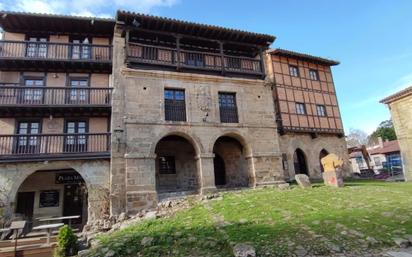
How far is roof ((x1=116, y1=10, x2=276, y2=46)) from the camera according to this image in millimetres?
13453

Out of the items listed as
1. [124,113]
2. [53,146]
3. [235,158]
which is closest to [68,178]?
[53,146]

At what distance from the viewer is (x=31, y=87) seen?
12.5m

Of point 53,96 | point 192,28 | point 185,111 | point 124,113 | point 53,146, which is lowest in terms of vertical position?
point 53,146

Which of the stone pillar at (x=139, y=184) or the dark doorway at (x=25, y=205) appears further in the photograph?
the dark doorway at (x=25, y=205)

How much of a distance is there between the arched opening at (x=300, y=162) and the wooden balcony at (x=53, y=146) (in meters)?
13.0

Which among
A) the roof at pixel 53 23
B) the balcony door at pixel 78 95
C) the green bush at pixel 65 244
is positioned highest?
the roof at pixel 53 23

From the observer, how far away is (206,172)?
13.4 meters

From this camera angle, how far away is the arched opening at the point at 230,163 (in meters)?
15.5

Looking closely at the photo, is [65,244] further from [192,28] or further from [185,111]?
[192,28]

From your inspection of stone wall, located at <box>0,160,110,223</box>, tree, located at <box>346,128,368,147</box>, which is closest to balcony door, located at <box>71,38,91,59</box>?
stone wall, located at <box>0,160,110,223</box>

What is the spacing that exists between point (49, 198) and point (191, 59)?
36.2ft

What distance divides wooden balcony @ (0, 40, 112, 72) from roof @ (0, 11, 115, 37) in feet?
3.42

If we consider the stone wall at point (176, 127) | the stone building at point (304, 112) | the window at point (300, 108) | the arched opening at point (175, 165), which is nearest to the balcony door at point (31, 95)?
the stone wall at point (176, 127)

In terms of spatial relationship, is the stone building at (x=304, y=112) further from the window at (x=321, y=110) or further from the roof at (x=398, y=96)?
the roof at (x=398, y=96)
